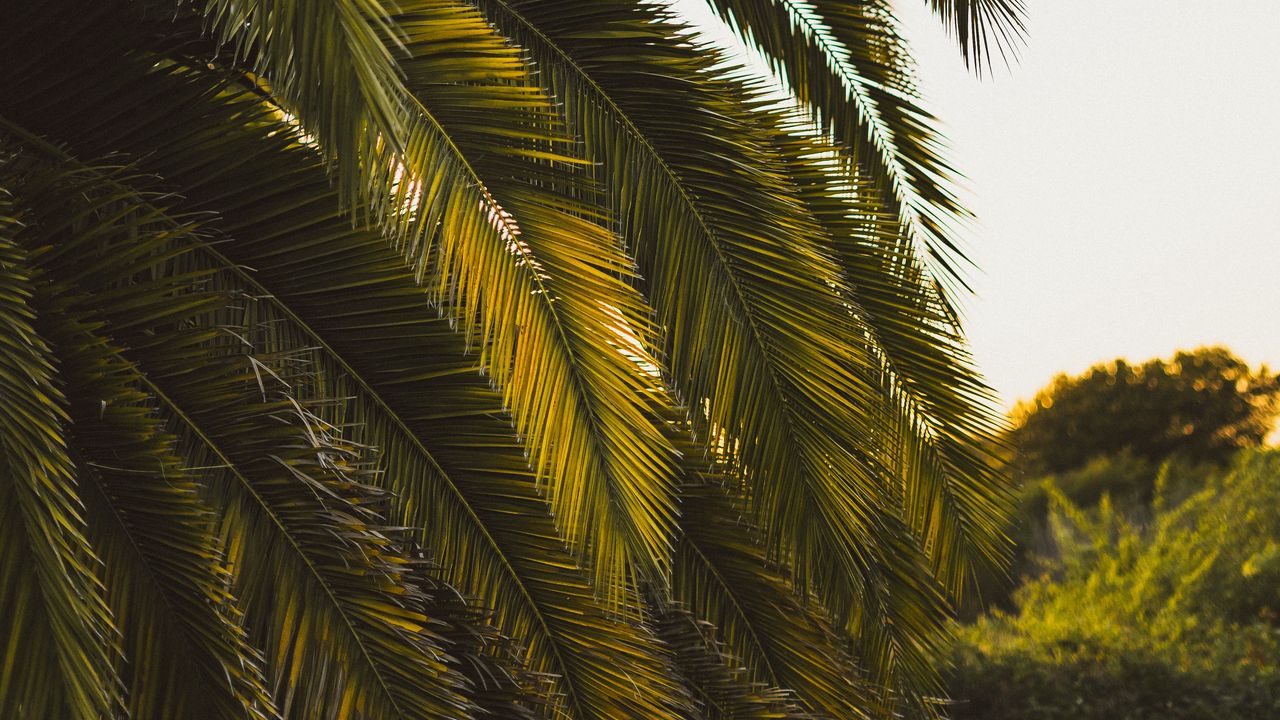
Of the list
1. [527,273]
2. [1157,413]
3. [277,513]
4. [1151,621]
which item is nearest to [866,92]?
[527,273]

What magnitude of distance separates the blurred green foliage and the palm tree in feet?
26.2

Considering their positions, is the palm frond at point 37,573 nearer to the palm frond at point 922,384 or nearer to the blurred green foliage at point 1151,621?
the palm frond at point 922,384

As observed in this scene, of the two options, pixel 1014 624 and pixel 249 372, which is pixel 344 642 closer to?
pixel 249 372

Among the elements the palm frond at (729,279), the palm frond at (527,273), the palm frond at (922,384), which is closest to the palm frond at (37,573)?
the palm frond at (527,273)

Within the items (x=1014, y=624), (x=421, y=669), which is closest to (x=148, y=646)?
(x=421, y=669)

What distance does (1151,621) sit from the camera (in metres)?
14.6

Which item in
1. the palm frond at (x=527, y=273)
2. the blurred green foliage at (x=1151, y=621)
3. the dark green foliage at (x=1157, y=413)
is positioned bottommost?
the blurred green foliage at (x=1151, y=621)

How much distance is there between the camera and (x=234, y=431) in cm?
272

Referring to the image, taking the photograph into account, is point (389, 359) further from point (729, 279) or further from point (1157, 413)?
point (1157, 413)

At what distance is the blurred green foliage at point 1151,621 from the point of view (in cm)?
1082

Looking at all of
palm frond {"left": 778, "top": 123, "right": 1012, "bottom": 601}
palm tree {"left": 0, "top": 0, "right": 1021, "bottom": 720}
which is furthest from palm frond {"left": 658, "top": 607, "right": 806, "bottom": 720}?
palm frond {"left": 778, "top": 123, "right": 1012, "bottom": 601}

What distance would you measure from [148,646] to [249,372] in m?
0.76

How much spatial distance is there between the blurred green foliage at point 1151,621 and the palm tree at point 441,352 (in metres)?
8.00

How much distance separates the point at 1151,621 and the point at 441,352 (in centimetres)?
1414
